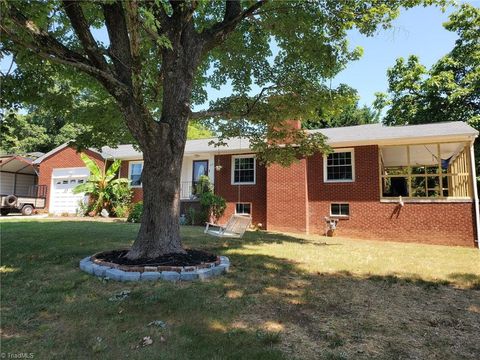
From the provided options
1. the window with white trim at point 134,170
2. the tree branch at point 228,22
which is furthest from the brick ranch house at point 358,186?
the tree branch at point 228,22

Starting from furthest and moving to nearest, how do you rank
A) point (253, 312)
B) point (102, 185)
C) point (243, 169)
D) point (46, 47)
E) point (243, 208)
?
point (102, 185), point (243, 169), point (243, 208), point (46, 47), point (253, 312)

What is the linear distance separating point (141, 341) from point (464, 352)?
132 inches

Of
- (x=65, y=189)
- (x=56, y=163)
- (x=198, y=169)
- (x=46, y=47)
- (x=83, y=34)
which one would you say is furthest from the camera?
(x=56, y=163)

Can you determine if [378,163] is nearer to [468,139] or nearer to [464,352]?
[468,139]

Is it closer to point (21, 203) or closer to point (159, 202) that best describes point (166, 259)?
point (159, 202)

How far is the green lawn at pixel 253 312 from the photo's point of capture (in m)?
3.65

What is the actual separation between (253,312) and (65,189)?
22.1m

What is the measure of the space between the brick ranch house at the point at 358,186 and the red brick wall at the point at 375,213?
0.03m

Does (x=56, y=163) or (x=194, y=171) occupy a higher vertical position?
(x=56, y=163)

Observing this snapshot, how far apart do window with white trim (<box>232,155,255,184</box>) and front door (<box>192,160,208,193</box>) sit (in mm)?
2014

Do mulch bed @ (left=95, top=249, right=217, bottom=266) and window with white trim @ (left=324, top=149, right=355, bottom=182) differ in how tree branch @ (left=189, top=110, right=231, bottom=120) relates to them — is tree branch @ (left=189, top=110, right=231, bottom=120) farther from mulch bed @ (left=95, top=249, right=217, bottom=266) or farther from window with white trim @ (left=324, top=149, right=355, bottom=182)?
window with white trim @ (left=324, top=149, right=355, bottom=182)

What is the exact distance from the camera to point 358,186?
48.9ft

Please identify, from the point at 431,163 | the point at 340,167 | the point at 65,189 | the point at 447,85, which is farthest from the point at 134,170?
the point at 447,85

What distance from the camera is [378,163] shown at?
1464 cm
